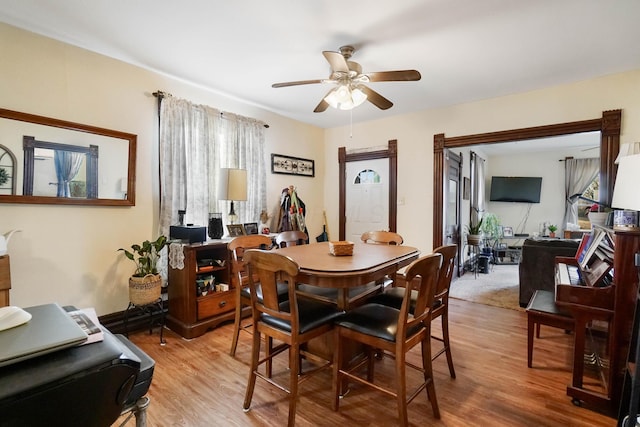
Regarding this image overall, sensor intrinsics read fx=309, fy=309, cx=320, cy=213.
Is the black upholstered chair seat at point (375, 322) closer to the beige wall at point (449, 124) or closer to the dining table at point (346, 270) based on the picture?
the dining table at point (346, 270)

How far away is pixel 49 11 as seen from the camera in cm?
212

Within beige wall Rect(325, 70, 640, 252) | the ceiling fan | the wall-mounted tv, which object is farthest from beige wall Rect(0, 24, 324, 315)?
the wall-mounted tv

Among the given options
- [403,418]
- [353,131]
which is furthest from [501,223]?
[403,418]

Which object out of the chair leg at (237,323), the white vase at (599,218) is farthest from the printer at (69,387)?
the white vase at (599,218)

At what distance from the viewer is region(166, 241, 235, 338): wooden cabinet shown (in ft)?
9.16

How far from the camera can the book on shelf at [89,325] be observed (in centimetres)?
74

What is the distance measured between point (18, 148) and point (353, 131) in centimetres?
385

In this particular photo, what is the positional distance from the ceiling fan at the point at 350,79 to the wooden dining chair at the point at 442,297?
128 cm

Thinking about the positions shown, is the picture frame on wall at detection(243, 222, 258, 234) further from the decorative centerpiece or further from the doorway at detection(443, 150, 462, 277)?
the doorway at detection(443, 150, 462, 277)

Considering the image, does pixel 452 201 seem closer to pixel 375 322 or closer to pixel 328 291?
pixel 328 291

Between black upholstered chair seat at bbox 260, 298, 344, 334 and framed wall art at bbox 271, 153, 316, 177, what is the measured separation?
8.91 feet

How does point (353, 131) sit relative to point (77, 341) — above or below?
above

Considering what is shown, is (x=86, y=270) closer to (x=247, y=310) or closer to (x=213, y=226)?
(x=213, y=226)

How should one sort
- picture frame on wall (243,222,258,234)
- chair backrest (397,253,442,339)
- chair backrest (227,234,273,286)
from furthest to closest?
picture frame on wall (243,222,258,234), chair backrest (227,234,273,286), chair backrest (397,253,442,339)
